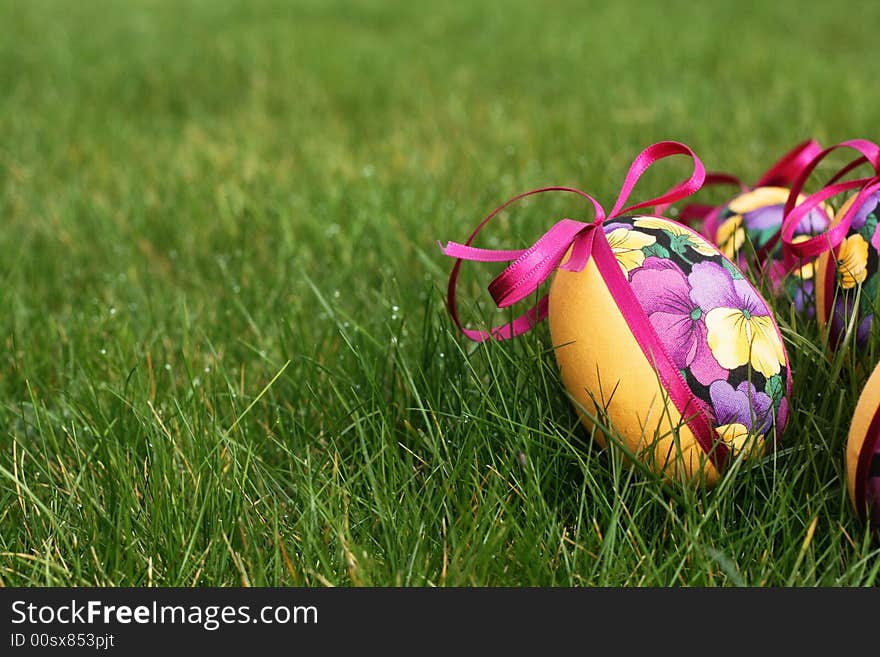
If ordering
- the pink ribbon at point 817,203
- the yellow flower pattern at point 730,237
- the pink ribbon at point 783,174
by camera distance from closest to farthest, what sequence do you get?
the pink ribbon at point 817,203, the yellow flower pattern at point 730,237, the pink ribbon at point 783,174

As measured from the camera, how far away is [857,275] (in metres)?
1.66

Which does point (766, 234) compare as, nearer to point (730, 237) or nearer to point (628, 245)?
point (730, 237)

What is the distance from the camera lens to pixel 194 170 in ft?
12.1

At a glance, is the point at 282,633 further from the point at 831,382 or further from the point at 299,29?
the point at 299,29

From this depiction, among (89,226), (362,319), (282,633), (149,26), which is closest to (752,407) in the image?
(282,633)

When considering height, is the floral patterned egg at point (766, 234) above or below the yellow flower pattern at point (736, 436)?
above

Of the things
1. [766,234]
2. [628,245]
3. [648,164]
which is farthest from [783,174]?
[628,245]

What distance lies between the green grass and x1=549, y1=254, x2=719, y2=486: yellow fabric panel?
0.05 metres

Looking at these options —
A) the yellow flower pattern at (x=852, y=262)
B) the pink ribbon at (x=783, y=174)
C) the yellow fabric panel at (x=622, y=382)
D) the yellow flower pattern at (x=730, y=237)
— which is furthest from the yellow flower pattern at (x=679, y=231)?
the pink ribbon at (x=783, y=174)

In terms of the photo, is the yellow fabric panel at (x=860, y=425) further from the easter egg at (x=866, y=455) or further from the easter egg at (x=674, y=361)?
the easter egg at (x=674, y=361)

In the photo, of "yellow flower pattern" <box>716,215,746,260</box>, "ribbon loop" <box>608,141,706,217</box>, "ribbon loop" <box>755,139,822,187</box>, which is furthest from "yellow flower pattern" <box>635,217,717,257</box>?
"ribbon loop" <box>755,139,822,187</box>

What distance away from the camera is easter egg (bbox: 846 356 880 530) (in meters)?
1.37

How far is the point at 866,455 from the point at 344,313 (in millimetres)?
1038

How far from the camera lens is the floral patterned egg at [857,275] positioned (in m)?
1.64
